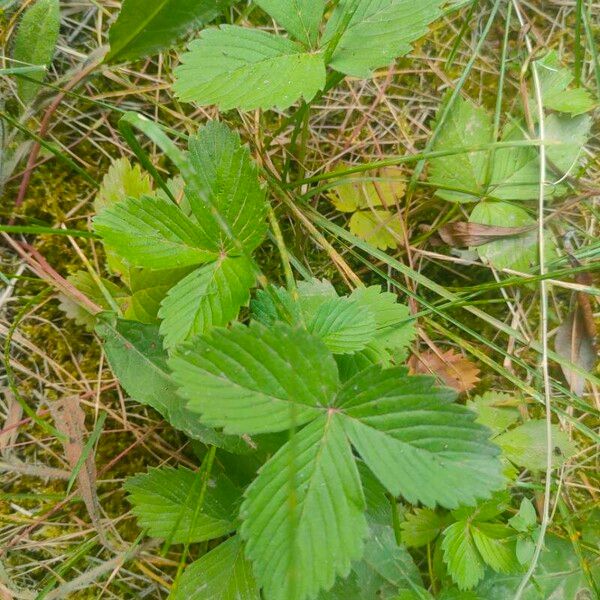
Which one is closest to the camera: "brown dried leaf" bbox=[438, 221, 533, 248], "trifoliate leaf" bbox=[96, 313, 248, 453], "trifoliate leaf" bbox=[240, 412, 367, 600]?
"trifoliate leaf" bbox=[240, 412, 367, 600]

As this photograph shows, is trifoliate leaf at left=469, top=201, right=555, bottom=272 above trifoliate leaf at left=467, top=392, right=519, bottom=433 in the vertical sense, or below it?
above

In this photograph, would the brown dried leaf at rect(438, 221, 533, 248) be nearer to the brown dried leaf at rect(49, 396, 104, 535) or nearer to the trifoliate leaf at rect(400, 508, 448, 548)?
the trifoliate leaf at rect(400, 508, 448, 548)

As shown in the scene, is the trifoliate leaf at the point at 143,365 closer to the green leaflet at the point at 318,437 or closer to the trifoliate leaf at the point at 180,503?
the trifoliate leaf at the point at 180,503

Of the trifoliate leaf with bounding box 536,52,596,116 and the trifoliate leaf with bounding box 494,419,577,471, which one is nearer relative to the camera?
the trifoliate leaf with bounding box 494,419,577,471

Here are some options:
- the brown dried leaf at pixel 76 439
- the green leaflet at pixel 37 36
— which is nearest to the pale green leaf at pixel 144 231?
the brown dried leaf at pixel 76 439

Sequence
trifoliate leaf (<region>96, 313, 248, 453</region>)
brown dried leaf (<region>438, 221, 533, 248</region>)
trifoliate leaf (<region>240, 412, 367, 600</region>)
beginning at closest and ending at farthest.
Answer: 1. trifoliate leaf (<region>240, 412, 367, 600</region>)
2. trifoliate leaf (<region>96, 313, 248, 453</region>)
3. brown dried leaf (<region>438, 221, 533, 248</region>)

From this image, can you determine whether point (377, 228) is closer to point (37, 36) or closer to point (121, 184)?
point (121, 184)

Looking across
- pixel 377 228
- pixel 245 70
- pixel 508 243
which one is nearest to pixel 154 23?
pixel 245 70

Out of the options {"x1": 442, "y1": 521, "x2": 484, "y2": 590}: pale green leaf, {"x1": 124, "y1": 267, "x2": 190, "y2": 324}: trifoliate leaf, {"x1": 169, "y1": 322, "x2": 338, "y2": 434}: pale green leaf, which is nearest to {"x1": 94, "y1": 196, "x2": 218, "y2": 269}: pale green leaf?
{"x1": 124, "y1": 267, "x2": 190, "y2": 324}: trifoliate leaf
